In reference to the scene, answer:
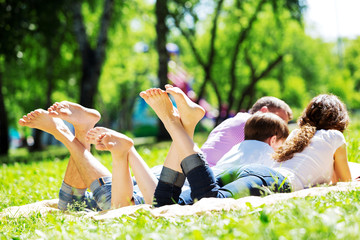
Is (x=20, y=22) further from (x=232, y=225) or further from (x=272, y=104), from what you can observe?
(x=232, y=225)

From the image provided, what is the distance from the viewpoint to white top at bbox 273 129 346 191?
10.6 ft

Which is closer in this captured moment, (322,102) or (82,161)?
(82,161)

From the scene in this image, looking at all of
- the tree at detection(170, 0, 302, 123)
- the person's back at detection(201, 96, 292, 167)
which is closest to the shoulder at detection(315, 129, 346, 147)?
the person's back at detection(201, 96, 292, 167)

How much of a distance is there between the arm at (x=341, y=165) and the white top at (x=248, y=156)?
50 centimetres

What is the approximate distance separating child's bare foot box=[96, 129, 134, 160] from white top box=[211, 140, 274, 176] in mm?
731

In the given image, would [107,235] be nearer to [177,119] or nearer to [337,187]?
[177,119]

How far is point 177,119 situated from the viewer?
3059mm

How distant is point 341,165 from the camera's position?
3.40 metres

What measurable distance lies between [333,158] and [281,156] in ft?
1.39

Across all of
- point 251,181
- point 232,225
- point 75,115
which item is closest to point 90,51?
point 75,115

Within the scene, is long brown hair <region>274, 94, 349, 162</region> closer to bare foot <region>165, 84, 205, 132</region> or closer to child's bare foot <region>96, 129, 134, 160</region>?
bare foot <region>165, 84, 205, 132</region>

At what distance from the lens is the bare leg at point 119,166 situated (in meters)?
3.03

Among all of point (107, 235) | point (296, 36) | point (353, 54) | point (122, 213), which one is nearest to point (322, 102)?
point (122, 213)

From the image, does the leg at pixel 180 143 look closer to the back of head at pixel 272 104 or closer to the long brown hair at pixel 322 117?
the long brown hair at pixel 322 117
